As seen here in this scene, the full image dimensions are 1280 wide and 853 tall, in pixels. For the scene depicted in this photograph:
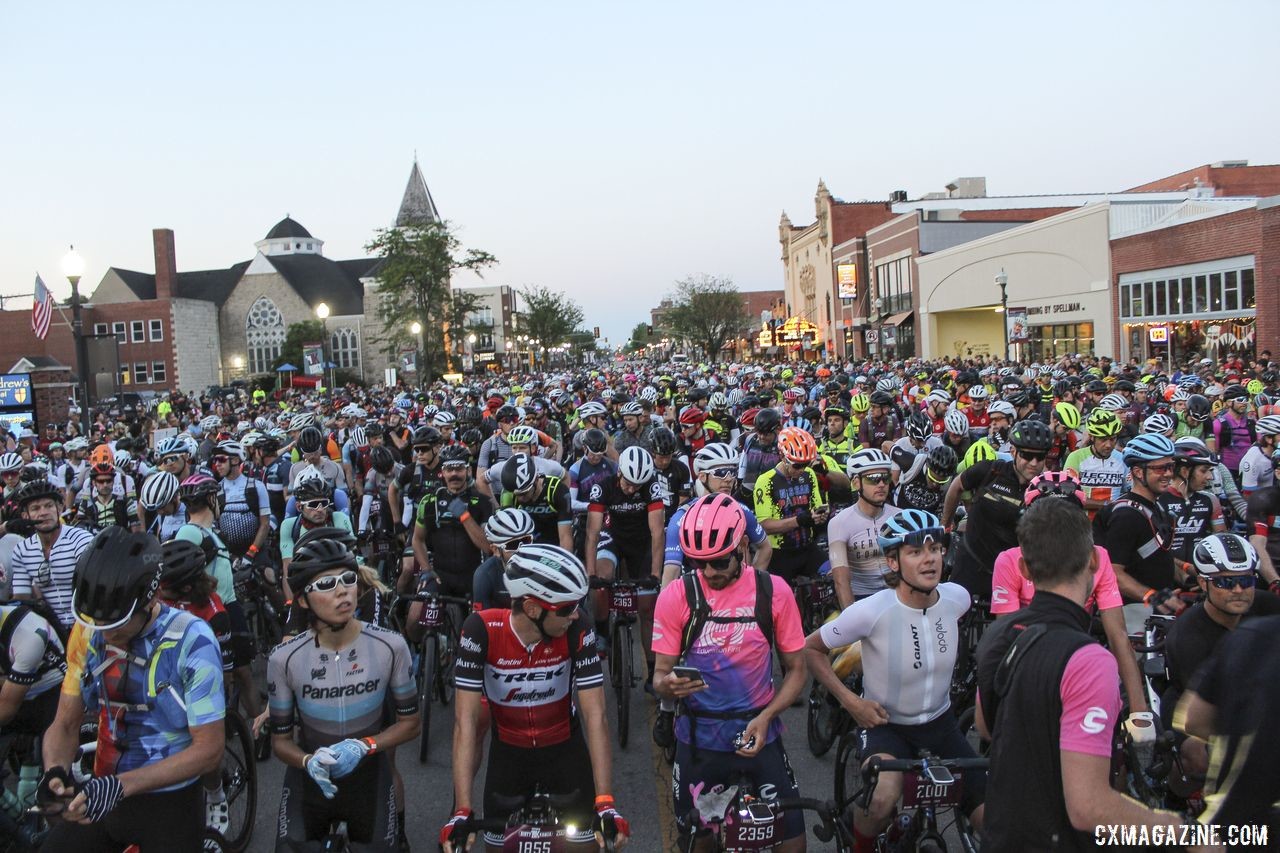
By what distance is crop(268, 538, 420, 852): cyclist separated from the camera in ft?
13.5

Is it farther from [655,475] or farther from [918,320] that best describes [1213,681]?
[918,320]

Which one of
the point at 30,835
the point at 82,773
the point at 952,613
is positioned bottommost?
the point at 30,835

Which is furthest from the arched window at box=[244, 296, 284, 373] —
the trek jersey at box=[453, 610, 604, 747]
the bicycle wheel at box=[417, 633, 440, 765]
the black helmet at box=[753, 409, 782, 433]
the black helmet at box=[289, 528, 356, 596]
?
the trek jersey at box=[453, 610, 604, 747]

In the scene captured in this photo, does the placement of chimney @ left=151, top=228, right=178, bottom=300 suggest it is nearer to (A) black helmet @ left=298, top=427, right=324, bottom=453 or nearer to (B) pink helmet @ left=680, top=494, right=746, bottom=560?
(A) black helmet @ left=298, top=427, right=324, bottom=453

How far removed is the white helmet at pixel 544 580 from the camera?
4062 millimetres

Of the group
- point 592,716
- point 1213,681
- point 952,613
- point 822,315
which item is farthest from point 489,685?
point 822,315

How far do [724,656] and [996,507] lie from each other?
9.59ft

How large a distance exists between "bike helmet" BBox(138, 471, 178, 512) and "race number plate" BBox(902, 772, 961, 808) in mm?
6795

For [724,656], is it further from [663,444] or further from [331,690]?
[663,444]

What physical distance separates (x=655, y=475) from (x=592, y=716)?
4356 millimetres

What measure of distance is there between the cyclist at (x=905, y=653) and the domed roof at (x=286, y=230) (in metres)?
126

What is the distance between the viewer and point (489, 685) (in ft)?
14.0

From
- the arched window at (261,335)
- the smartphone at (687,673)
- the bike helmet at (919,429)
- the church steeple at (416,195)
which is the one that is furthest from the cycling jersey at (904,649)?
the church steeple at (416,195)

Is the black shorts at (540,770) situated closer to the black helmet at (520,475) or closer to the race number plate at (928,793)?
the race number plate at (928,793)
